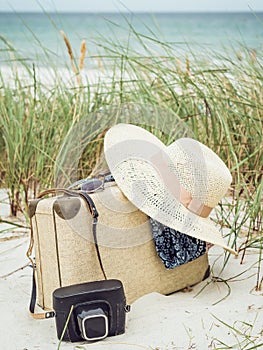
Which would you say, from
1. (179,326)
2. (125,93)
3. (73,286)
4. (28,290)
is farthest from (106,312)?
(125,93)

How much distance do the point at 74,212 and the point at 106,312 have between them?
1.02 ft

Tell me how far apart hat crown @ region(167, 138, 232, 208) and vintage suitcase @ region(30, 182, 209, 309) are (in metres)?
0.19

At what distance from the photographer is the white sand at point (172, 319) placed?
5.11 ft

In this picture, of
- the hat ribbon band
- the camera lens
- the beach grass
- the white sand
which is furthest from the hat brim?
the beach grass

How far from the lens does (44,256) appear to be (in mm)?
1766

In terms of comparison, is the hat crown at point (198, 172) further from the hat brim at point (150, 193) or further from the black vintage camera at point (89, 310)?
the black vintage camera at point (89, 310)

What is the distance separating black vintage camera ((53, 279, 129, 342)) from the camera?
5.10 ft

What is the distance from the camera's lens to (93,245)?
1.71m

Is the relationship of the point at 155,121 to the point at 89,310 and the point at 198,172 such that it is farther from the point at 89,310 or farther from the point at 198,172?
the point at 89,310

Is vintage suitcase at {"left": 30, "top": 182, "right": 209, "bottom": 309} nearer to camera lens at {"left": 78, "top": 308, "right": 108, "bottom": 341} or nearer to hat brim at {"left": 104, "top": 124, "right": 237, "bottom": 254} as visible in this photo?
hat brim at {"left": 104, "top": 124, "right": 237, "bottom": 254}

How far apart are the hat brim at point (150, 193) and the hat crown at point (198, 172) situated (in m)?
0.06

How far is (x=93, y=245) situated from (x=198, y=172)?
440 millimetres

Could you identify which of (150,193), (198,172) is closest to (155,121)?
(198,172)

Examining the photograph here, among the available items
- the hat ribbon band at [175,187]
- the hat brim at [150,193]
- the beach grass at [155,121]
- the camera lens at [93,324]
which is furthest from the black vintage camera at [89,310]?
the beach grass at [155,121]
